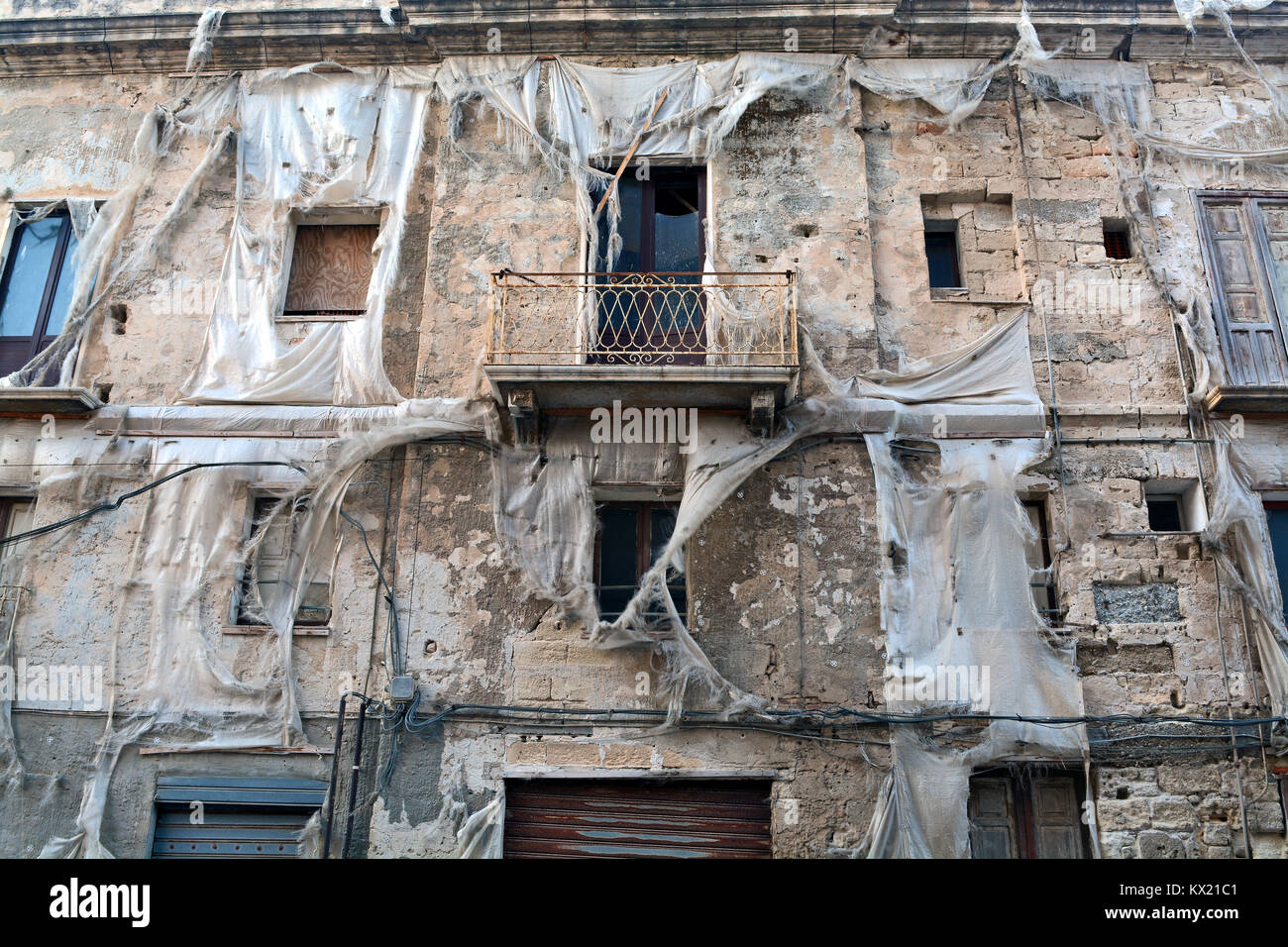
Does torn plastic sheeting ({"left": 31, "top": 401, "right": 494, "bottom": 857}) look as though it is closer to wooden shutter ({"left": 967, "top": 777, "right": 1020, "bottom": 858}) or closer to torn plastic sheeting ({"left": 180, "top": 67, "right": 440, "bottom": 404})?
torn plastic sheeting ({"left": 180, "top": 67, "right": 440, "bottom": 404})

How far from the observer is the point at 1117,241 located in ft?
29.2

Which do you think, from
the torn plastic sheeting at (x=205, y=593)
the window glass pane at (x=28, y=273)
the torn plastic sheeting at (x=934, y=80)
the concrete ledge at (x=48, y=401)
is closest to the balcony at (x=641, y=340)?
the torn plastic sheeting at (x=205, y=593)

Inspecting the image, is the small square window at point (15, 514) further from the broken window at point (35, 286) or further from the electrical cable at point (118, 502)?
the broken window at point (35, 286)

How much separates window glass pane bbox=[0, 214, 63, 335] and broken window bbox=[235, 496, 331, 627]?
3.09 m

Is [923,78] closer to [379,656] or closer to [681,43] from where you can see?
[681,43]

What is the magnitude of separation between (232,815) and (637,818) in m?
Answer: 2.99

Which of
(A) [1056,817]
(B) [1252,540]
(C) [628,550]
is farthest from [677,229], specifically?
(A) [1056,817]

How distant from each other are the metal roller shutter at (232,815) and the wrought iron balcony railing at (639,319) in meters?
3.63

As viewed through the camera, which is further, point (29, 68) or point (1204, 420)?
point (29, 68)

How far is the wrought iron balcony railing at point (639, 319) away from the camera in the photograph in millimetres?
8000

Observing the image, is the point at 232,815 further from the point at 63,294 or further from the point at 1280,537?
the point at 1280,537
